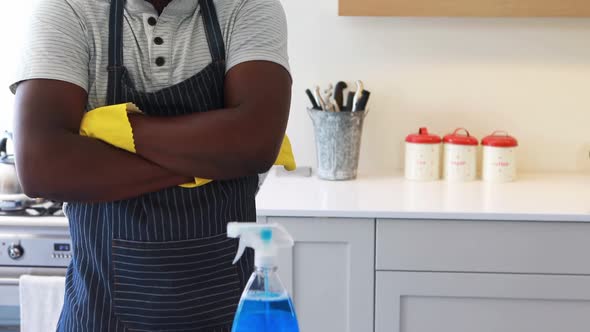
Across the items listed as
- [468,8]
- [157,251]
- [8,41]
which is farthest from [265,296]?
[8,41]

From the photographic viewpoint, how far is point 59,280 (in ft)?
Result: 7.37

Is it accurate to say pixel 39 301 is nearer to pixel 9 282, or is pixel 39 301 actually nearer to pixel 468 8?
pixel 9 282

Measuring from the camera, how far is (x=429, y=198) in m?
2.30

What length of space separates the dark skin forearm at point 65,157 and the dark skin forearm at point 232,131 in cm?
4

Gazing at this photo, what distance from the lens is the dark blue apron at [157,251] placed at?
125 centimetres

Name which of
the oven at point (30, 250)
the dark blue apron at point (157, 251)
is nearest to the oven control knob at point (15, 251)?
the oven at point (30, 250)

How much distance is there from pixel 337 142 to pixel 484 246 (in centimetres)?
58

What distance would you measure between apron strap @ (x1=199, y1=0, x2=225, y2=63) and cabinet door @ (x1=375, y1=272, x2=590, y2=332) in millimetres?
1041

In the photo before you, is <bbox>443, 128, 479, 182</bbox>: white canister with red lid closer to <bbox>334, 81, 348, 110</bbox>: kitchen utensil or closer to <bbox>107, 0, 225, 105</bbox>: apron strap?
<bbox>334, 81, 348, 110</bbox>: kitchen utensil

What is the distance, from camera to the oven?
2.28 m

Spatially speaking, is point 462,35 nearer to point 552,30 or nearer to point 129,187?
point 552,30

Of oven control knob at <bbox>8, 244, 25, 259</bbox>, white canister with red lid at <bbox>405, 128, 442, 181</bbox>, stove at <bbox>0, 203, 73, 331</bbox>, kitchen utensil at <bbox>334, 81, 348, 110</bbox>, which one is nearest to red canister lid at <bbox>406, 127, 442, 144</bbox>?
white canister with red lid at <bbox>405, 128, 442, 181</bbox>

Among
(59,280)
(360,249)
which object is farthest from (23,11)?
(360,249)

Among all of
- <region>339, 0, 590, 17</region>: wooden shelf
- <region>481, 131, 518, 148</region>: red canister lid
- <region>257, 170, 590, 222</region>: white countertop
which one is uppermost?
<region>339, 0, 590, 17</region>: wooden shelf
